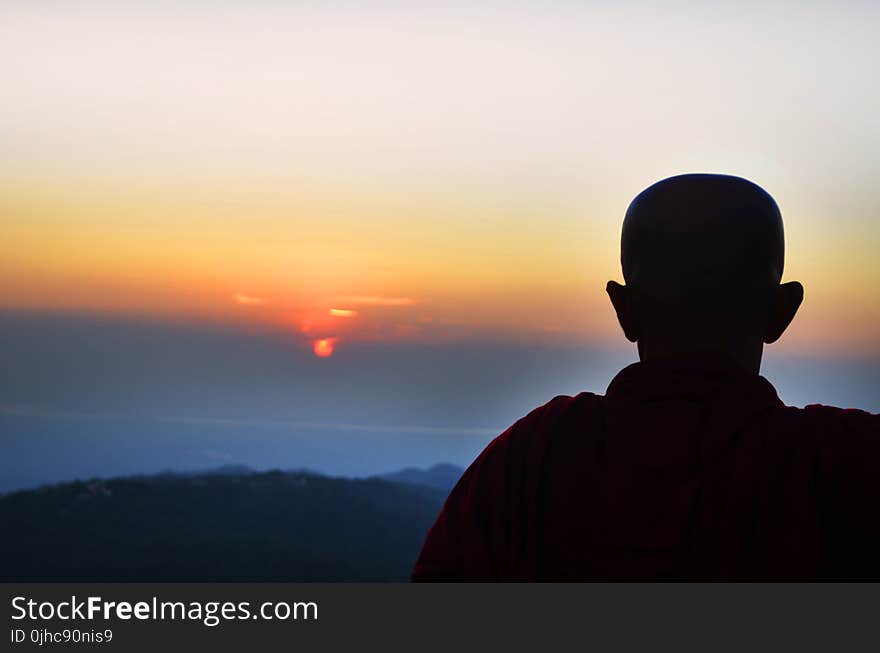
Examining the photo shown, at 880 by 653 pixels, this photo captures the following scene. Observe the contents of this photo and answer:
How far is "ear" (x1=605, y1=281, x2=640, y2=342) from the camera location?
3.10 meters

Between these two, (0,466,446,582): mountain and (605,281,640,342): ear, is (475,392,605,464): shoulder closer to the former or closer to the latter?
(605,281,640,342): ear

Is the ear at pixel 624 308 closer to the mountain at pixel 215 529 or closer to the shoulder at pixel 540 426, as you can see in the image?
Result: the shoulder at pixel 540 426

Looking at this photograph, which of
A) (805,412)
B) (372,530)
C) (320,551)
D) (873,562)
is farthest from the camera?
(372,530)

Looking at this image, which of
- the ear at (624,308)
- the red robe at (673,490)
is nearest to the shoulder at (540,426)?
the red robe at (673,490)

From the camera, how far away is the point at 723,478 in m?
2.74

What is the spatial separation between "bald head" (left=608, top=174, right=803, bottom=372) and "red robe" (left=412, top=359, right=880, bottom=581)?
107 millimetres

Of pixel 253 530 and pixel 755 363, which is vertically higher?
pixel 253 530

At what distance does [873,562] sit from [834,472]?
9.7 inches

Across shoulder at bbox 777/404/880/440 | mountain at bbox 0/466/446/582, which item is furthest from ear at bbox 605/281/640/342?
mountain at bbox 0/466/446/582

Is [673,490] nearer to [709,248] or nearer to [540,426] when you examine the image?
[540,426]

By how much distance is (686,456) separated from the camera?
278 centimetres

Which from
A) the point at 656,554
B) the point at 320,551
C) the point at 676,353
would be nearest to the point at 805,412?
the point at 676,353

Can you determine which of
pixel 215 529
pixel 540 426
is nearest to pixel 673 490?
pixel 540 426

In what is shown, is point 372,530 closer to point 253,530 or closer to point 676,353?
point 253,530
